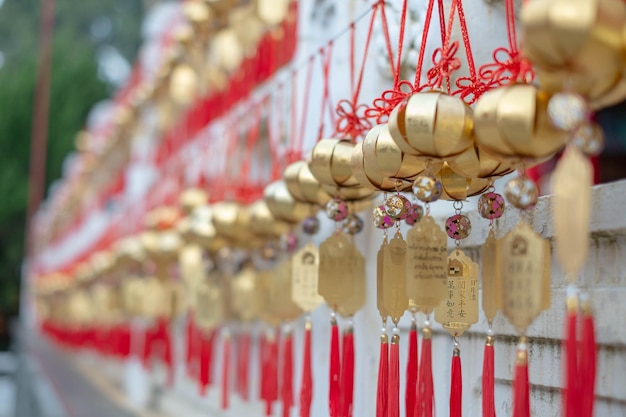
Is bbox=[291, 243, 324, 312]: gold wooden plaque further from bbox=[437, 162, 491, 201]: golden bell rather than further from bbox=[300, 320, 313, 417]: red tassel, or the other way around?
bbox=[437, 162, 491, 201]: golden bell

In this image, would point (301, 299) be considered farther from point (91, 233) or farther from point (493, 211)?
point (91, 233)

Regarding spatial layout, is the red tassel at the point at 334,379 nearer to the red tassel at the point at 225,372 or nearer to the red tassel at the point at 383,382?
the red tassel at the point at 383,382

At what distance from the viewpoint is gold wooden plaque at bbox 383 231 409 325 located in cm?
99

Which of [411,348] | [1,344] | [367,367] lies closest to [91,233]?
[1,344]

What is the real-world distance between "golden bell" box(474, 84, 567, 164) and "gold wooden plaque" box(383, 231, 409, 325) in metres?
0.23

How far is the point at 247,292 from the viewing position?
5.89ft

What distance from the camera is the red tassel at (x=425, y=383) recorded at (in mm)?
959

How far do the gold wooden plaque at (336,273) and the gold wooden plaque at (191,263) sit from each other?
1.03 m

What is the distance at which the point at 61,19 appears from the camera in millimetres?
12055

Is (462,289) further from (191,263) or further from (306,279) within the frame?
(191,263)

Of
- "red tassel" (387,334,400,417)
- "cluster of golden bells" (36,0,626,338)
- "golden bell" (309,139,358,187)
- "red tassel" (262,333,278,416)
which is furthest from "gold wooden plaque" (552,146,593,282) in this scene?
"red tassel" (262,333,278,416)

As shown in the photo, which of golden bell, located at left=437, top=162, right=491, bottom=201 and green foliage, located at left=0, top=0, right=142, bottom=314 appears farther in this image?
green foliage, located at left=0, top=0, right=142, bottom=314

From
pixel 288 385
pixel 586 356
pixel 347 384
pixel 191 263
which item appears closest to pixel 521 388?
pixel 586 356

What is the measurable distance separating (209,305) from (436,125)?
120 cm
